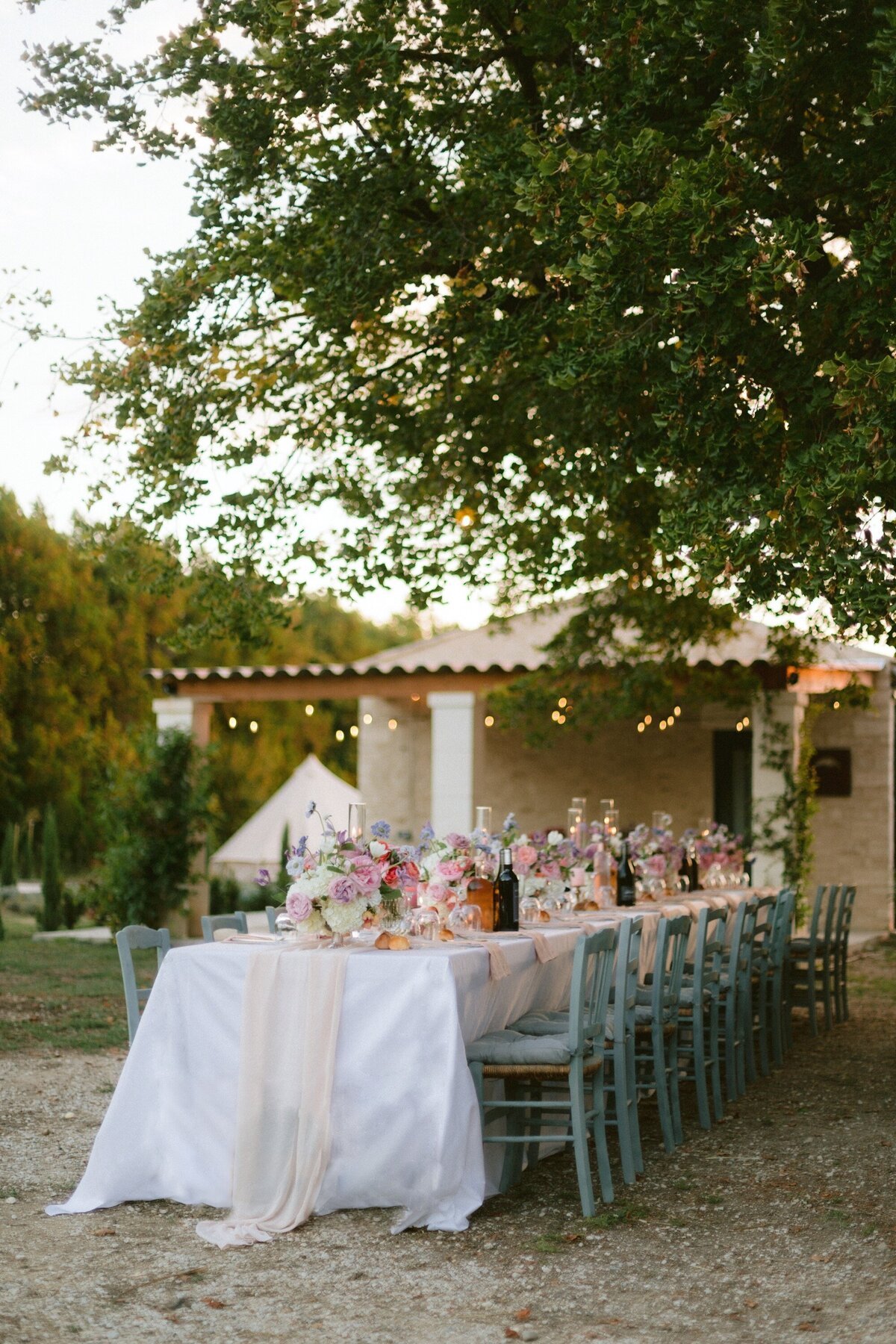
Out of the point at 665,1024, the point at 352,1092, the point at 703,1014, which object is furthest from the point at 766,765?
the point at 352,1092

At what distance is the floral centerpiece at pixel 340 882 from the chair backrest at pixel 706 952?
2171 mm

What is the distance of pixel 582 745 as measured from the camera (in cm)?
1977

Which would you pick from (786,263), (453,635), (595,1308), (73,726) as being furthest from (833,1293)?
(73,726)

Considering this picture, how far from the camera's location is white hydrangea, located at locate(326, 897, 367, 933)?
A: 19.2 ft

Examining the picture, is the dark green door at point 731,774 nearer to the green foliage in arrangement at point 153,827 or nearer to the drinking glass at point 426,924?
the green foliage in arrangement at point 153,827

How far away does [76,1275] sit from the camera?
16.0 ft

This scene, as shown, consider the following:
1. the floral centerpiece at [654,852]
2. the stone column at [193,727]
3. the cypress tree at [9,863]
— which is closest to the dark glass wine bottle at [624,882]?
the floral centerpiece at [654,852]

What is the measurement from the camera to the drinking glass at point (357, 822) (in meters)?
6.12

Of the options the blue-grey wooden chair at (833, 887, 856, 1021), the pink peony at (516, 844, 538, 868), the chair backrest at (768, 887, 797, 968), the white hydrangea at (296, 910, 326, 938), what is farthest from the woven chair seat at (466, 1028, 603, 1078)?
the blue-grey wooden chair at (833, 887, 856, 1021)

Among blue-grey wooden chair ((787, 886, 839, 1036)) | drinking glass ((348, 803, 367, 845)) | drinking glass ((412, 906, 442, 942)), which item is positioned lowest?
blue-grey wooden chair ((787, 886, 839, 1036))

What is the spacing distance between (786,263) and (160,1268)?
15.7 ft

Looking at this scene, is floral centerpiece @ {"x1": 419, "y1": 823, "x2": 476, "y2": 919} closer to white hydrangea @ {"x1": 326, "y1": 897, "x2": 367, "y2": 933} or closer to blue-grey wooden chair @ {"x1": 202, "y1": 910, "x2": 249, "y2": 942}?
white hydrangea @ {"x1": 326, "y1": 897, "x2": 367, "y2": 933}

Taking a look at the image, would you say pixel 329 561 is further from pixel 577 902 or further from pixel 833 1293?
pixel 833 1293

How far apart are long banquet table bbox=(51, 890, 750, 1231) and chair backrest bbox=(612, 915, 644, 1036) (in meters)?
0.61
